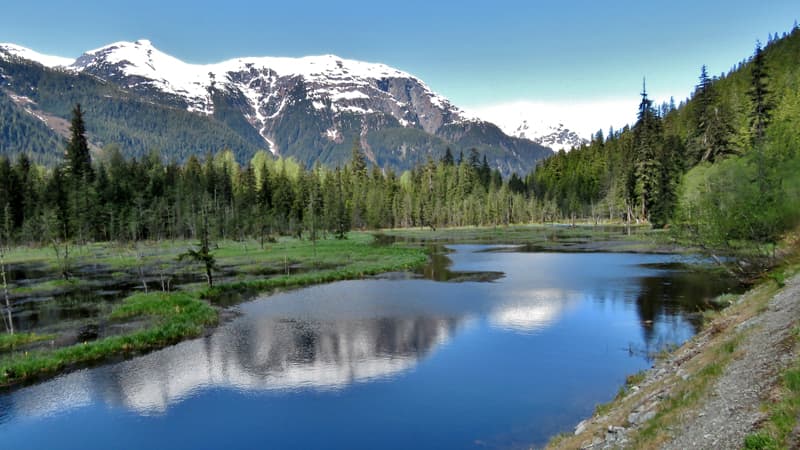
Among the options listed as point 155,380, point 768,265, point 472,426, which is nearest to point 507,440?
point 472,426

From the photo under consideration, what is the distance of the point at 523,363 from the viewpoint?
29.1 metres

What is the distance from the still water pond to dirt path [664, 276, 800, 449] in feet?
24.9

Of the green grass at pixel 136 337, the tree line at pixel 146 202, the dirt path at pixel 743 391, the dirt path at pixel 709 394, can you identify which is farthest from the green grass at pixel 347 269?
the dirt path at pixel 743 391

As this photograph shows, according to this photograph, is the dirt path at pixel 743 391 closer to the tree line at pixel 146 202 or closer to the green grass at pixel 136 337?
the green grass at pixel 136 337

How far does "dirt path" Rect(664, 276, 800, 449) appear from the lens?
11305 millimetres

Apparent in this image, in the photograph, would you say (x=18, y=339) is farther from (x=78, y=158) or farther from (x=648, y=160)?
(x=648, y=160)

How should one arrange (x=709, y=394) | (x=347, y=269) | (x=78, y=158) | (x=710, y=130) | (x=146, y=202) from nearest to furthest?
1. (x=709, y=394)
2. (x=347, y=269)
3. (x=710, y=130)
4. (x=78, y=158)
5. (x=146, y=202)

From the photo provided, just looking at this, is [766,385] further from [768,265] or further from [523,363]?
[768,265]

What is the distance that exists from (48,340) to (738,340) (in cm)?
4069

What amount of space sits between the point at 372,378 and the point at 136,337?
1814 centimetres

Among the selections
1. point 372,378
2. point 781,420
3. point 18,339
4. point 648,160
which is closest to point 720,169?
point 648,160

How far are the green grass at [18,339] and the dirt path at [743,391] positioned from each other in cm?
3904

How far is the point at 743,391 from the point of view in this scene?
522 inches

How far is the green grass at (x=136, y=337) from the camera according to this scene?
28.6 metres
